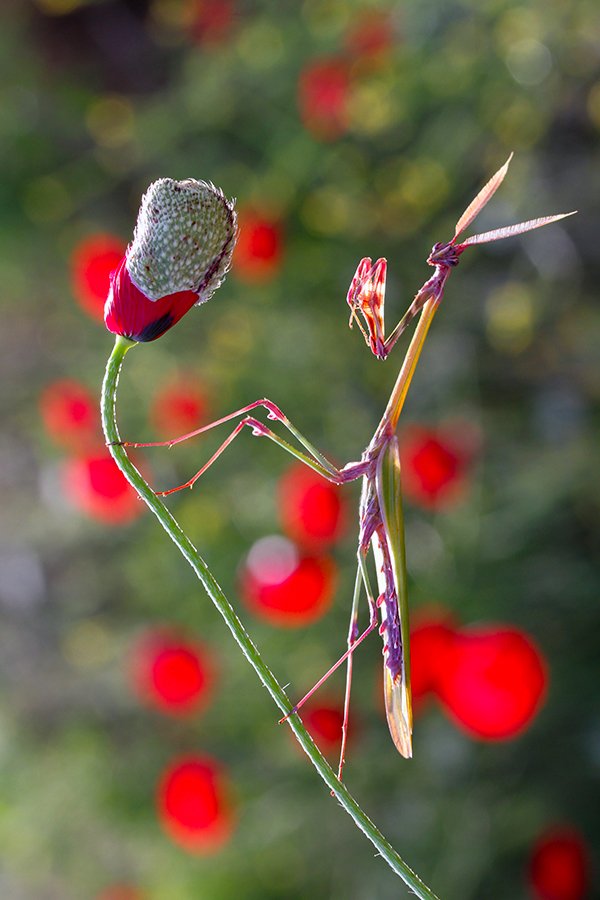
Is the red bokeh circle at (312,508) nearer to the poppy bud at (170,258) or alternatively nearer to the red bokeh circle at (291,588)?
the red bokeh circle at (291,588)

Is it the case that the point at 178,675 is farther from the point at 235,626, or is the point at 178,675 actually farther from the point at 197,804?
the point at 235,626

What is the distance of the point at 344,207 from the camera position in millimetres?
772

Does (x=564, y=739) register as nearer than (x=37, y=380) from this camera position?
Yes

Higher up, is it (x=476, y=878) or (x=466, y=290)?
(x=466, y=290)

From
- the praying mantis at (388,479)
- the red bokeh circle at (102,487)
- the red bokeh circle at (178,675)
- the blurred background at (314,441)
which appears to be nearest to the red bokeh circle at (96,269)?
the blurred background at (314,441)

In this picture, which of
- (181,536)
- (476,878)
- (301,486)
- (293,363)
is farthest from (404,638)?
(293,363)

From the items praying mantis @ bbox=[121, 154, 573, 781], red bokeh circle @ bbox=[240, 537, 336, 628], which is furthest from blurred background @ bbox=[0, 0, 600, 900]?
praying mantis @ bbox=[121, 154, 573, 781]

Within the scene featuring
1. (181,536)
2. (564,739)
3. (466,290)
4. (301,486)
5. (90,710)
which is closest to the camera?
(181,536)

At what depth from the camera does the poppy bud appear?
0.17 meters

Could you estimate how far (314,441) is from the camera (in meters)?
0.82

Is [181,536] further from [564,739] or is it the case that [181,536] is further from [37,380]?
[37,380]

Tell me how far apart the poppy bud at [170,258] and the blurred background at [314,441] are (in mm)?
328

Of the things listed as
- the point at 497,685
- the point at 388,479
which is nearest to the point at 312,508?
the point at 497,685

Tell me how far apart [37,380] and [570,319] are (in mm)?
588
